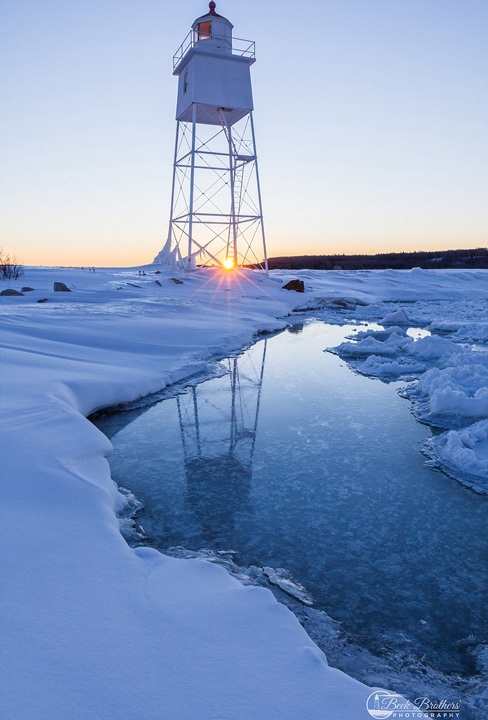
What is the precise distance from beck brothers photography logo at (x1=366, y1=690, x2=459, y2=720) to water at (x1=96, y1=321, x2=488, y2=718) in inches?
2.8

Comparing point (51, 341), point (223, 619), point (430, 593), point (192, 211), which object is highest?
point (192, 211)

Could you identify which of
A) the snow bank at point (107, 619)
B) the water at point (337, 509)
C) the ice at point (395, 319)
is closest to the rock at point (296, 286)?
the ice at point (395, 319)

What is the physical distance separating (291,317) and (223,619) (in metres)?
14.1

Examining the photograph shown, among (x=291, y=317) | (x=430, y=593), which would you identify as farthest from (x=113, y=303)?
(x=430, y=593)

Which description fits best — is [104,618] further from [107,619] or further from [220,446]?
[220,446]

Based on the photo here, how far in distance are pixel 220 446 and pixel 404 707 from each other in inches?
118

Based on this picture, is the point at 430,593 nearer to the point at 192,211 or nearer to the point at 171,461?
the point at 171,461

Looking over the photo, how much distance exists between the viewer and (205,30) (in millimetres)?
A: 18328

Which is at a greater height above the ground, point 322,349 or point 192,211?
point 192,211

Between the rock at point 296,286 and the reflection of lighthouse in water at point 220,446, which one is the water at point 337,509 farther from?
the rock at point 296,286

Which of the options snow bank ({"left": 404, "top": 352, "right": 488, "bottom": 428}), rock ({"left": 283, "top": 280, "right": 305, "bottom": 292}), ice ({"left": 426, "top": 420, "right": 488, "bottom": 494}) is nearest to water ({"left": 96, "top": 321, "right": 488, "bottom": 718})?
ice ({"left": 426, "top": 420, "right": 488, "bottom": 494})

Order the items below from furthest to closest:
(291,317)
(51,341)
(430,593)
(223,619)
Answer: (291,317) → (51,341) → (430,593) → (223,619)

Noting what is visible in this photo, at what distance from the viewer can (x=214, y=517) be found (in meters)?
3.20

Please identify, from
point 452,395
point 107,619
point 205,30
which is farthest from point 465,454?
point 205,30
